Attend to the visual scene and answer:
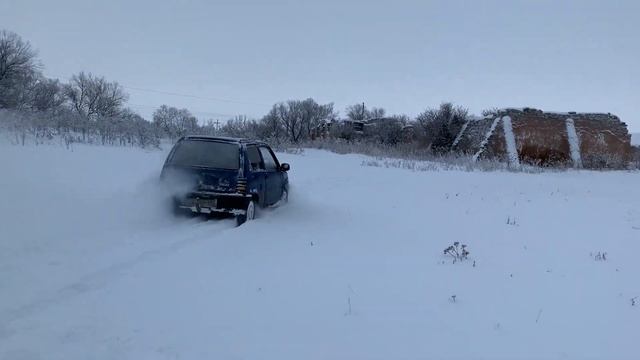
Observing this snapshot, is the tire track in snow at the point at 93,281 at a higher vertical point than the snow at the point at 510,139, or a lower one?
lower

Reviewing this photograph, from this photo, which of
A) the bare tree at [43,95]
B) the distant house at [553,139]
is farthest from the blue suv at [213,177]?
the bare tree at [43,95]

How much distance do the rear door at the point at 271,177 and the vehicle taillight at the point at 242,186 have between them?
122 centimetres

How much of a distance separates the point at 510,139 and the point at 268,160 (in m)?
21.1

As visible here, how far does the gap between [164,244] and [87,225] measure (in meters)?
1.54

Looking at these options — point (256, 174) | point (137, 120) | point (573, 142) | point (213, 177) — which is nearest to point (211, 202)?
point (213, 177)

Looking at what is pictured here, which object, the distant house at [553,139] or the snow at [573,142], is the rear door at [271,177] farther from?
the snow at [573,142]

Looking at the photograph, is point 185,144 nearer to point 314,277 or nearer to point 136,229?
point 136,229

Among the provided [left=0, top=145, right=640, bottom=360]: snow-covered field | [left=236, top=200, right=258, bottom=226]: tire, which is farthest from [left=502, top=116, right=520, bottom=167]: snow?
[left=236, top=200, right=258, bottom=226]: tire

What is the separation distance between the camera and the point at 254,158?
30.6ft

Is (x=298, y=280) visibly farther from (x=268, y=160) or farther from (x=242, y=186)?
(x=268, y=160)

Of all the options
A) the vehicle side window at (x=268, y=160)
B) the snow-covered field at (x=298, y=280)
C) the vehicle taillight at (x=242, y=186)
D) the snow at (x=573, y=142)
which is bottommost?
the snow-covered field at (x=298, y=280)

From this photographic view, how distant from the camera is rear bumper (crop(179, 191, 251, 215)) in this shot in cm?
816

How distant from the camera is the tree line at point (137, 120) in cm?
1730

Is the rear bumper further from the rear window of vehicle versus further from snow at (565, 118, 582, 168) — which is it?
snow at (565, 118, 582, 168)
